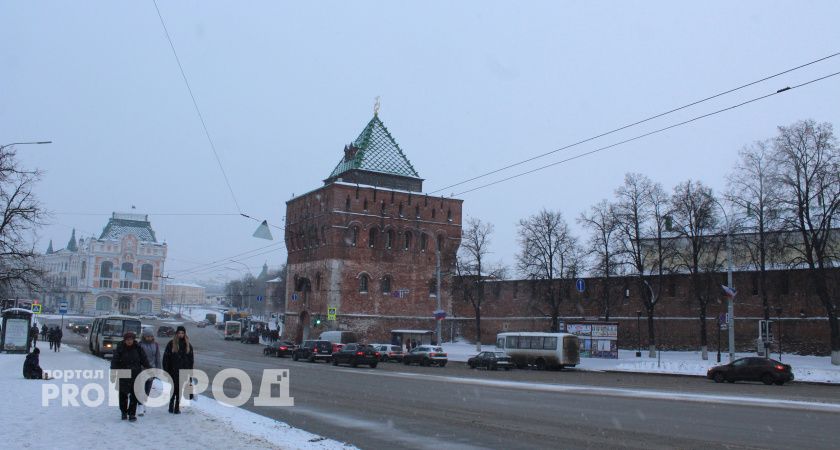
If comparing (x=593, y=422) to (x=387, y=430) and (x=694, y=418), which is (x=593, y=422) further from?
(x=387, y=430)

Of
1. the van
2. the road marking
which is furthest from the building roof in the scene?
the road marking

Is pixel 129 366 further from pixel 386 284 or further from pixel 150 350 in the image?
pixel 386 284

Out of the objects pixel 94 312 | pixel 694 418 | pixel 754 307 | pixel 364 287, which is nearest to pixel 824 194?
pixel 754 307

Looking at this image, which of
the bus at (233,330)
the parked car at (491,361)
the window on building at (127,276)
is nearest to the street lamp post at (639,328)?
the parked car at (491,361)

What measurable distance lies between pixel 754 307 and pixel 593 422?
38.1 metres

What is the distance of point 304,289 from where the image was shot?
62.3 metres

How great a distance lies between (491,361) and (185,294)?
527 ft

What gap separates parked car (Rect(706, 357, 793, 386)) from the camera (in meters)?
31.2

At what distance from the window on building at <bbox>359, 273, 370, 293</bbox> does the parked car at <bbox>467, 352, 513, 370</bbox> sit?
62.3ft

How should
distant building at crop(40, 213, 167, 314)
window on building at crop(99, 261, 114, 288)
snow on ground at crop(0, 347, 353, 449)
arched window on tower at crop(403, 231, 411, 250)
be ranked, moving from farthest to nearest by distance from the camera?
window on building at crop(99, 261, 114, 288) → distant building at crop(40, 213, 167, 314) → arched window on tower at crop(403, 231, 411, 250) → snow on ground at crop(0, 347, 353, 449)

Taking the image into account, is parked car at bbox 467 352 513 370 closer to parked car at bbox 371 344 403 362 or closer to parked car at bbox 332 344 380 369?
parked car at bbox 332 344 380 369

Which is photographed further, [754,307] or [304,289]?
[304,289]

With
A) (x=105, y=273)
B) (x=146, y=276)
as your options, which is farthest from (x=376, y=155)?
(x=146, y=276)

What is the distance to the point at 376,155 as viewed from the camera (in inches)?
2525
